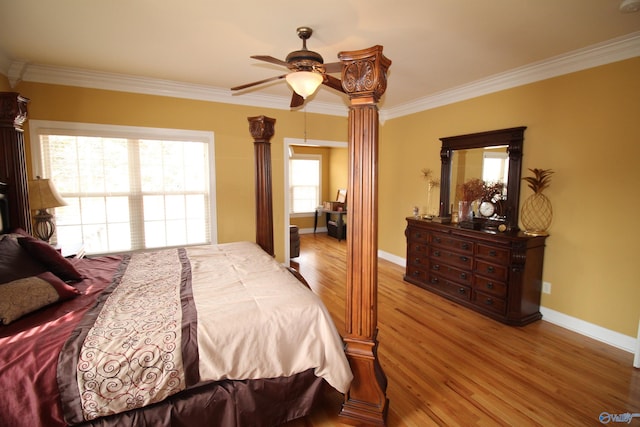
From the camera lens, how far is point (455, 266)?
3.69m

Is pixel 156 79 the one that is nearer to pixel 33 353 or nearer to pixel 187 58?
pixel 187 58

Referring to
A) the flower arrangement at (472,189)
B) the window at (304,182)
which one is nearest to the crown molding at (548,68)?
the flower arrangement at (472,189)

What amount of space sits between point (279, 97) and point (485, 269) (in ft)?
11.8

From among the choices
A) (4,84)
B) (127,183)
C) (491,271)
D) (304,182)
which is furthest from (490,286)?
(4,84)

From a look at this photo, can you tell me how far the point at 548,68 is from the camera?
10.1ft

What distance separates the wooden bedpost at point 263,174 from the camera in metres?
3.13

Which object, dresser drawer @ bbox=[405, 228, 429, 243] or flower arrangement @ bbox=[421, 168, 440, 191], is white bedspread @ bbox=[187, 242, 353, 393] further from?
flower arrangement @ bbox=[421, 168, 440, 191]

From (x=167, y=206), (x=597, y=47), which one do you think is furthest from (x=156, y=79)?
(x=597, y=47)

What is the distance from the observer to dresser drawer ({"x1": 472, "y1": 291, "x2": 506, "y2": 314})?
3174mm

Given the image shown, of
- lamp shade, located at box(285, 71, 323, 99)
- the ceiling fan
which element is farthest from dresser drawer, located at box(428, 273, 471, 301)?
lamp shade, located at box(285, 71, 323, 99)

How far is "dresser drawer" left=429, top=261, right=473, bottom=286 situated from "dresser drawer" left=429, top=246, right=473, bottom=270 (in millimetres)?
50

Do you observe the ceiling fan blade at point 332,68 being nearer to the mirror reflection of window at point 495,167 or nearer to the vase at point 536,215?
the mirror reflection of window at point 495,167

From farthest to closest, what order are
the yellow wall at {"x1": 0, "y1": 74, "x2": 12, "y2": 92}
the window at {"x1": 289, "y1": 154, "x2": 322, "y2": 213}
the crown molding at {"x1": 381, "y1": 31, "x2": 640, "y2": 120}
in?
the window at {"x1": 289, "y1": 154, "x2": 322, "y2": 213} < the yellow wall at {"x1": 0, "y1": 74, "x2": 12, "y2": 92} < the crown molding at {"x1": 381, "y1": 31, "x2": 640, "y2": 120}

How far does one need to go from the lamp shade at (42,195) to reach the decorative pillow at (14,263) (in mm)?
929
